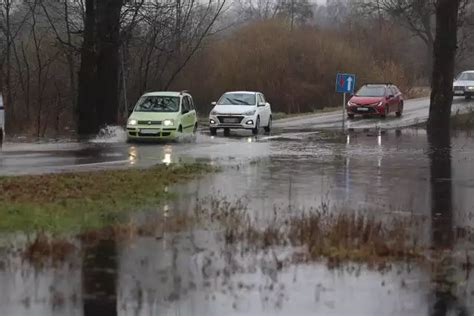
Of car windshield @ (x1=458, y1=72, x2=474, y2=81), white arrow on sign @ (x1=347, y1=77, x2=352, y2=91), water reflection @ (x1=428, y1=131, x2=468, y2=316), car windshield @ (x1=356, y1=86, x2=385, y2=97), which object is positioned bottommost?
water reflection @ (x1=428, y1=131, x2=468, y2=316)

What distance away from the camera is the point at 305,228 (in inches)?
361

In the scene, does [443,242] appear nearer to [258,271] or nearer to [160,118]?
[258,271]

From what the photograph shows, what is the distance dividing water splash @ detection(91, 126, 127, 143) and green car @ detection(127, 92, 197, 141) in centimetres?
62

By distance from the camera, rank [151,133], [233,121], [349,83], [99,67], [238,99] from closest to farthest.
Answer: [151,133], [99,67], [233,121], [238,99], [349,83]

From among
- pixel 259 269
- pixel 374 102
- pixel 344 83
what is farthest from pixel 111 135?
pixel 259 269

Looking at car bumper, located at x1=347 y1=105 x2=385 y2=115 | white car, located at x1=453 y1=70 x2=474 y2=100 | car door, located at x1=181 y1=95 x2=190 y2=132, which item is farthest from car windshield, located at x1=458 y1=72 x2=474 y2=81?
car door, located at x1=181 y1=95 x2=190 y2=132

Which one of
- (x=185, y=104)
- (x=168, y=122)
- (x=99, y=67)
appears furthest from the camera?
(x=99, y=67)

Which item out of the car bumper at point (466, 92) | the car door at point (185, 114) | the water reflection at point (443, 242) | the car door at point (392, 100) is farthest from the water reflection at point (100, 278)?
the car bumper at point (466, 92)

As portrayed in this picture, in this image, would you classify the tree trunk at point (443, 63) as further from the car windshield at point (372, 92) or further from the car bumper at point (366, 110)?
the car windshield at point (372, 92)

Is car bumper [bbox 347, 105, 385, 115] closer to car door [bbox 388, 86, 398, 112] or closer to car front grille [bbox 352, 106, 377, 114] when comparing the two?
car front grille [bbox 352, 106, 377, 114]

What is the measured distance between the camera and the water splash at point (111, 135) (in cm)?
2543

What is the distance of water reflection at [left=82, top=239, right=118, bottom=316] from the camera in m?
6.27

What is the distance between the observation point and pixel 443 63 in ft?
89.9

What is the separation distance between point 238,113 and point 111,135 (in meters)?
5.05
